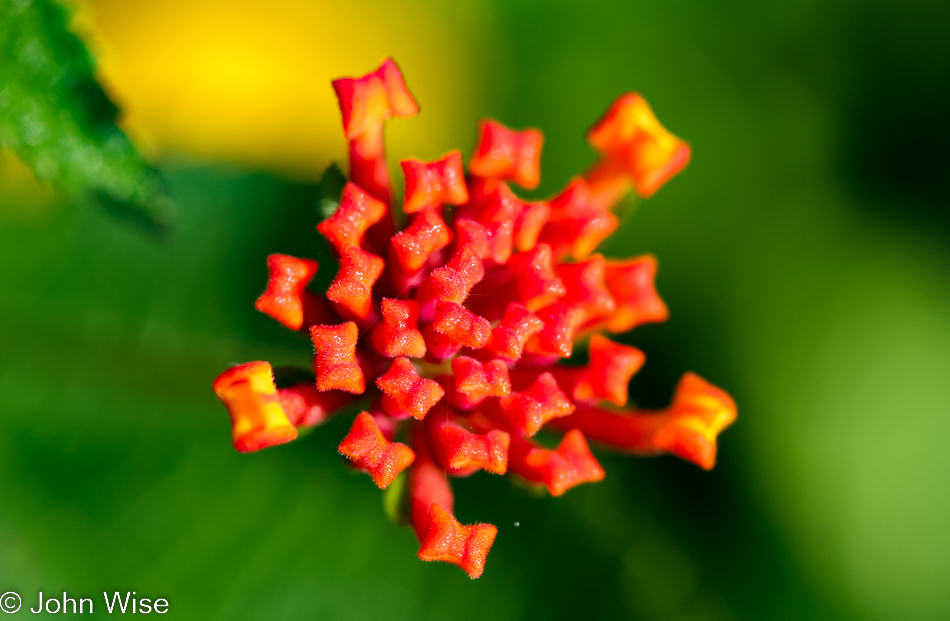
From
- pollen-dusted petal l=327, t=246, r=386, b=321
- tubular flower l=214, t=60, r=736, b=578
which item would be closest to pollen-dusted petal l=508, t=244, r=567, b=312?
tubular flower l=214, t=60, r=736, b=578

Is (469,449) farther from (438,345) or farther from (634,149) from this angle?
(634,149)

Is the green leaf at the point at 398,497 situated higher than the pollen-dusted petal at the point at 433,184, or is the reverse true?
the pollen-dusted petal at the point at 433,184

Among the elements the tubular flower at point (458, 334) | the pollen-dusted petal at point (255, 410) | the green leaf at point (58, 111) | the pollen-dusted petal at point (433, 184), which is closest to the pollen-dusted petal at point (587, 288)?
the tubular flower at point (458, 334)

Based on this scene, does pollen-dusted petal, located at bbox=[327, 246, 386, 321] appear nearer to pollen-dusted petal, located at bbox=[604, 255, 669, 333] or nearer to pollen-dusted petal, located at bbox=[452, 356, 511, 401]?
pollen-dusted petal, located at bbox=[452, 356, 511, 401]

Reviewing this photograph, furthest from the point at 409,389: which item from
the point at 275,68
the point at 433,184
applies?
the point at 275,68

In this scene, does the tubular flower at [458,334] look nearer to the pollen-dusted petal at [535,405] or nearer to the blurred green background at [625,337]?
the pollen-dusted petal at [535,405]

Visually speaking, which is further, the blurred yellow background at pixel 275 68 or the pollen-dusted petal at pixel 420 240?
the blurred yellow background at pixel 275 68
